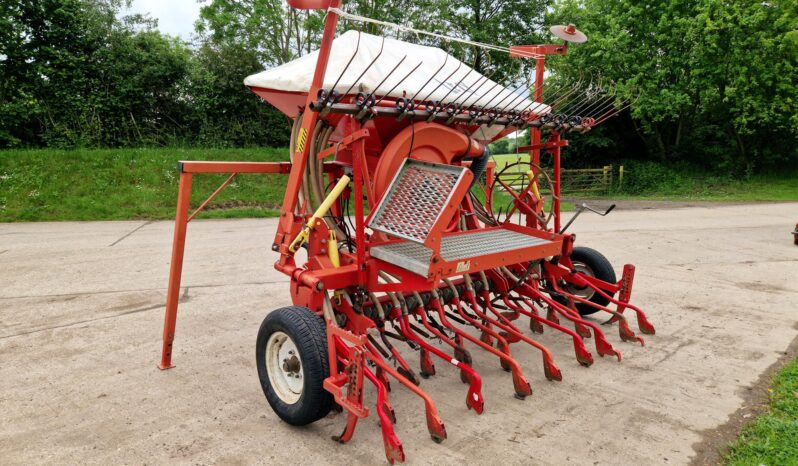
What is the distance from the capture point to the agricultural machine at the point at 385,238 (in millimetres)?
2938

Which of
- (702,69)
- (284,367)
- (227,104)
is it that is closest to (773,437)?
(284,367)

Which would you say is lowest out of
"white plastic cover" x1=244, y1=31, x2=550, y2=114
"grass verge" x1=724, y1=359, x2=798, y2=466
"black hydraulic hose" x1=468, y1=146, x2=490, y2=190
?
"grass verge" x1=724, y1=359, x2=798, y2=466

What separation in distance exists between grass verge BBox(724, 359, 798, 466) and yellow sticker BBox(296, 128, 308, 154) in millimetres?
2925

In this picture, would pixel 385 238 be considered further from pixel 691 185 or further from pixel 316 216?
pixel 691 185

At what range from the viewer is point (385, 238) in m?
3.71

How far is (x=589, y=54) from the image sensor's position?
20828mm

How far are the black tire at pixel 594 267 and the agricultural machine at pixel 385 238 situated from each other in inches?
10.9

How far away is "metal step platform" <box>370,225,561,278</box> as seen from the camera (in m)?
3.05

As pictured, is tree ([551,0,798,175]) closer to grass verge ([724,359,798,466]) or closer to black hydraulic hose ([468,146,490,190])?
black hydraulic hose ([468,146,490,190])

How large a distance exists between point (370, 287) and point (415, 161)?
858 millimetres

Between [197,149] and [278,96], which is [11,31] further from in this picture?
[278,96]

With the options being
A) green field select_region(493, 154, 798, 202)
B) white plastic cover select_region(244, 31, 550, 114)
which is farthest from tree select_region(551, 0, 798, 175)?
white plastic cover select_region(244, 31, 550, 114)

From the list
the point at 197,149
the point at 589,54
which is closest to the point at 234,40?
the point at 197,149

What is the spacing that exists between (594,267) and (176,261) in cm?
349
